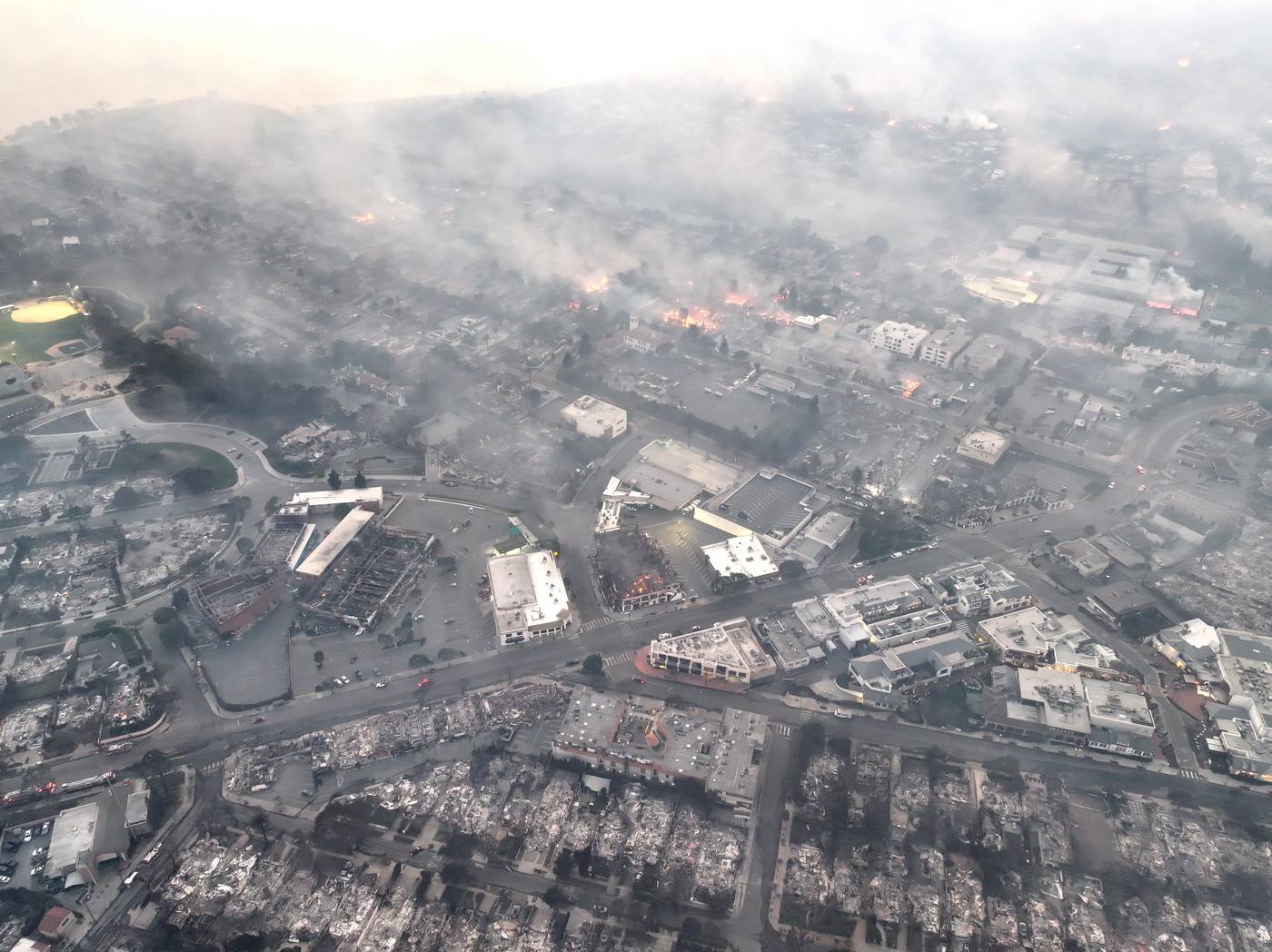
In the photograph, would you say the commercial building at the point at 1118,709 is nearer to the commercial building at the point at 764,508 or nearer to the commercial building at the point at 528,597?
the commercial building at the point at 764,508

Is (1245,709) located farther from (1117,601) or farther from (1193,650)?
(1117,601)

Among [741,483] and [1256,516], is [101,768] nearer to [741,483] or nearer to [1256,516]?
[741,483]

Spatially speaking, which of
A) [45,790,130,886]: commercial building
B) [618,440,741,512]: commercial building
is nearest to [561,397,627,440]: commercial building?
[618,440,741,512]: commercial building

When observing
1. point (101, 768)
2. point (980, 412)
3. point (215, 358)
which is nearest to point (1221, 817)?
point (980, 412)

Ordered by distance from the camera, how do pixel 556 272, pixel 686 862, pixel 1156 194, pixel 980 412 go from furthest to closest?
pixel 1156 194 → pixel 556 272 → pixel 980 412 → pixel 686 862

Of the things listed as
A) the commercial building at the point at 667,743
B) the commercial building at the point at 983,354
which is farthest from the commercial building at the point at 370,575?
the commercial building at the point at 983,354

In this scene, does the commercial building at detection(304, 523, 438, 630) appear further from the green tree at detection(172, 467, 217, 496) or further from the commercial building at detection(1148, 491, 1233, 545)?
the commercial building at detection(1148, 491, 1233, 545)

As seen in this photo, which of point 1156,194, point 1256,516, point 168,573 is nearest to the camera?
point 168,573
